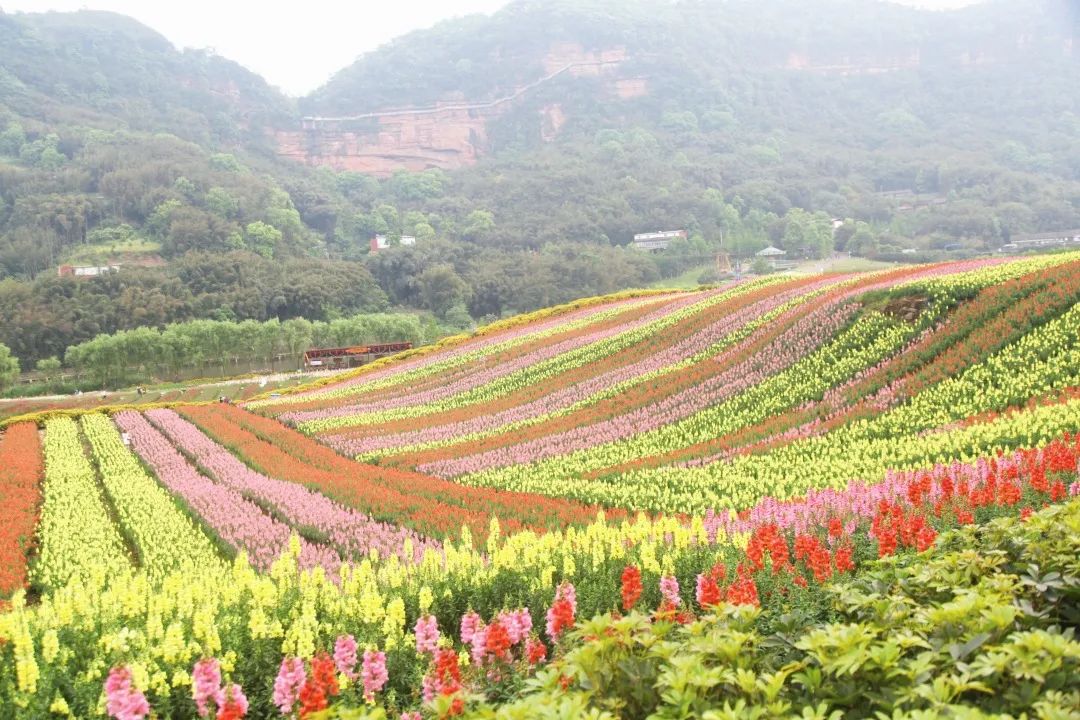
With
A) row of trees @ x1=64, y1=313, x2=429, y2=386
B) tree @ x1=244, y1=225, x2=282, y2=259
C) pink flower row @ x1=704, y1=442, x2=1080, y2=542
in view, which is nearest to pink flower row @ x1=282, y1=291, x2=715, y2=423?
pink flower row @ x1=704, y1=442, x2=1080, y2=542

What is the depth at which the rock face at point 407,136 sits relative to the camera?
15100 cm

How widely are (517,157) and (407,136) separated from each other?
23.1 m

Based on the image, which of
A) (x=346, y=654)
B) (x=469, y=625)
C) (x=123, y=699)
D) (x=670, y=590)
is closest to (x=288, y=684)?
(x=346, y=654)

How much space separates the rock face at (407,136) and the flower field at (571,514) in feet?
420

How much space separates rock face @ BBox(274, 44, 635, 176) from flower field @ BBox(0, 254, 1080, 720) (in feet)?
420

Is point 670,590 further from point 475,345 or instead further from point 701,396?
point 475,345

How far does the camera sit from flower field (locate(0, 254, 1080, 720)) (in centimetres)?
436

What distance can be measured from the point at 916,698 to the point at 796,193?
113 meters

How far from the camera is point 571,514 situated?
11586mm

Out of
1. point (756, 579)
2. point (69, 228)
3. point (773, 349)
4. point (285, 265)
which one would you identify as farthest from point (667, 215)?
point (756, 579)

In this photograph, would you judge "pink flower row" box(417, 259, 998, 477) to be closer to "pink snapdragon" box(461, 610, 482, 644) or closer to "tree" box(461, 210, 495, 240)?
"pink snapdragon" box(461, 610, 482, 644)

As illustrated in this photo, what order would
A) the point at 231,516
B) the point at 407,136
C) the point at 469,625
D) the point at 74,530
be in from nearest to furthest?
the point at 469,625 → the point at 74,530 → the point at 231,516 → the point at 407,136

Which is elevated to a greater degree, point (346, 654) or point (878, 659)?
point (878, 659)

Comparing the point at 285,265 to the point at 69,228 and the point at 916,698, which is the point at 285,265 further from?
the point at 916,698
